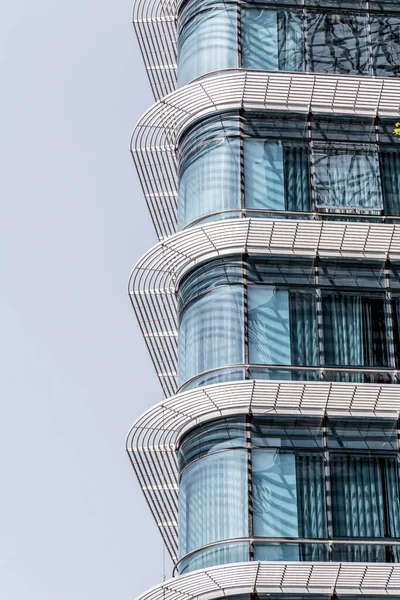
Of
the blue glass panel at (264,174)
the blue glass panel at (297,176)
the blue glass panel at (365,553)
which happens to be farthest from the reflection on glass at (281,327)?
the blue glass panel at (365,553)

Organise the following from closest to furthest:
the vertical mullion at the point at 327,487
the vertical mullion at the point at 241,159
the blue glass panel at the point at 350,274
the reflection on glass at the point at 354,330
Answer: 1. the vertical mullion at the point at 327,487
2. the reflection on glass at the point at 354,330
3. the blue glass panel at the point at 350,274
4. the vertical mullion at the point at 241,159

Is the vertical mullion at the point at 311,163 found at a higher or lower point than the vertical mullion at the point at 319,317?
higher

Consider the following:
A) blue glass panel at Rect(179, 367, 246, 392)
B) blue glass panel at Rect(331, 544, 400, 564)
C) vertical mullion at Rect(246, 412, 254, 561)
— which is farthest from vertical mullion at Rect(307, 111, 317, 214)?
blue glass panel at Rect(331, 544, 400, 564)

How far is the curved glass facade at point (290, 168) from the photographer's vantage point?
150 feet

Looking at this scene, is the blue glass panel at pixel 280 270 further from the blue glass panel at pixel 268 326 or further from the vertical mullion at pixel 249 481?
the vertical mullion at pixel 249 481

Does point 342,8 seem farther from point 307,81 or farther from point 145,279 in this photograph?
point 145,279

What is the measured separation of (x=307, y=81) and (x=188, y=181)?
4520 millimetres

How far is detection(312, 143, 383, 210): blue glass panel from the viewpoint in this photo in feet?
151

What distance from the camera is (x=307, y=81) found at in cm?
4684

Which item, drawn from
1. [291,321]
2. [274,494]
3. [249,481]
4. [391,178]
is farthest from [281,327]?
[391,178]

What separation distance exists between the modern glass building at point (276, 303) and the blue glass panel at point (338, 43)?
0.18 ft

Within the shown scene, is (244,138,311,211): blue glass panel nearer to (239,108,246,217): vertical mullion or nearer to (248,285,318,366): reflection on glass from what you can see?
(239,108,246,217): vertical mullion

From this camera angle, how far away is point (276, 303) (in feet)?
145

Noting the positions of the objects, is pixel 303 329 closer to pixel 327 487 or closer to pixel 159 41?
pixel 327 487
